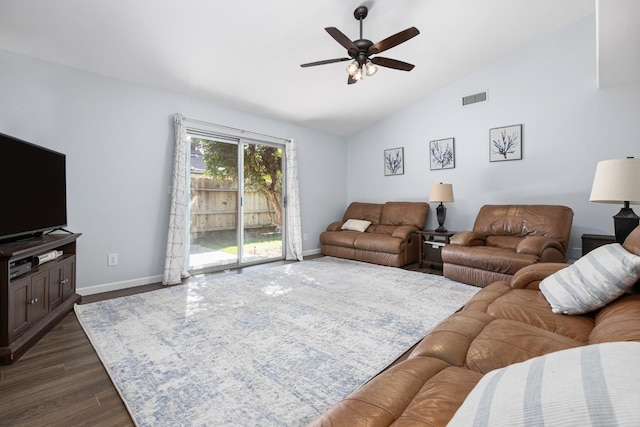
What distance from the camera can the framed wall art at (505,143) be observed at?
4.41 meters

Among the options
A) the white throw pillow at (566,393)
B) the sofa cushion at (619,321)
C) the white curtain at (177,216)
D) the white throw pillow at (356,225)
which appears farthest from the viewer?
the white throw pillow at (356,225)

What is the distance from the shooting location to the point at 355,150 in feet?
21.1

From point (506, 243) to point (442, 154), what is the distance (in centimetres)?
193

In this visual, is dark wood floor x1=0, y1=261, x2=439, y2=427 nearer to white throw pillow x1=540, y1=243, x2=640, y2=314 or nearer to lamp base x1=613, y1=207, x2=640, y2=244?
white throw pillow x1=540, y1=243, x2=640, y2=314

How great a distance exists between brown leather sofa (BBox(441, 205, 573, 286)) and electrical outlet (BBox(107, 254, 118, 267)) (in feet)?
13.0

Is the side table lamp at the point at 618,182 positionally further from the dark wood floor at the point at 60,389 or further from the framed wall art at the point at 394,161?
the framed wall art at the point at 394,161

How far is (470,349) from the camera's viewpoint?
1.25m

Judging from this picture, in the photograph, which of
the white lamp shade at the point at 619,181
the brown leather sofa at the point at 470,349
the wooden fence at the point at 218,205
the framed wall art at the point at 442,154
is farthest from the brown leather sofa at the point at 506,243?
the wooden fence at the point at 218,205

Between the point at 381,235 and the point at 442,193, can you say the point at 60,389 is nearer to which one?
the point at 381,235

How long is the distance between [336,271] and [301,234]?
1284 mm

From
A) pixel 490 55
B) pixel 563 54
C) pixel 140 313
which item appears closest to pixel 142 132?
pixel 140 313

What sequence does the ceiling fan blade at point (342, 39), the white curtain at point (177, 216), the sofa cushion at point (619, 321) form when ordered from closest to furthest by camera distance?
the sofa cushion at point (619, 321), the ceiling fan blade at point (342, 39), the white curtain at point (177, 216)

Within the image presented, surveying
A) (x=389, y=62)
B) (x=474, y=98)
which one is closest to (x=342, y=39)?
(x=389, y=62)

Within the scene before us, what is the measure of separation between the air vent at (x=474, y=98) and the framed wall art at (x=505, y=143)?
1.75 feet
